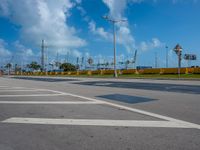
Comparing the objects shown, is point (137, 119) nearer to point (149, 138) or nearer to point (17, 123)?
point (149, 138)

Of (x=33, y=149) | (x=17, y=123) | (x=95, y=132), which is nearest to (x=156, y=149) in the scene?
(x=95, y=132)

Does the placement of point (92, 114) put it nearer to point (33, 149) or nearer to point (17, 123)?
point (17, 123)

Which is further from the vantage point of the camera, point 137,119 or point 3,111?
point 3,111

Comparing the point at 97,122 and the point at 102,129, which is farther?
the point at 97,122

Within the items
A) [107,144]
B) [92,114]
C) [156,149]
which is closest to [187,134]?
[156,149]

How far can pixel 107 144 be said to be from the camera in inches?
188

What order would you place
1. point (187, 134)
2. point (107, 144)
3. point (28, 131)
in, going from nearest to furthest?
1. point (107, 144)
2. point (187, 134)
3. point (28, 131)

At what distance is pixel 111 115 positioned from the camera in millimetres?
7527

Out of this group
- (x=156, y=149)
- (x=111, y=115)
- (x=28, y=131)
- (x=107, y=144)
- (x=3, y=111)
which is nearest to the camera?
(x=156, y=149)

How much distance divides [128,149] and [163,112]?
3670 millimetres

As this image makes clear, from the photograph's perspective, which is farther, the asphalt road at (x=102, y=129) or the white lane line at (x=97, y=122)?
the white lane line at (x=97, y=122)

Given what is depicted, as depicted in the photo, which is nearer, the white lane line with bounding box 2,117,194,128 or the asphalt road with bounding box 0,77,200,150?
the asphalt road with bounding box 0,77,200,150

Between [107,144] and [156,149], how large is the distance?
2.81ft

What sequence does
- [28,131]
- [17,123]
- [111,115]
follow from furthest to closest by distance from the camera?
[111,115] < [17,123] < [28,131]
